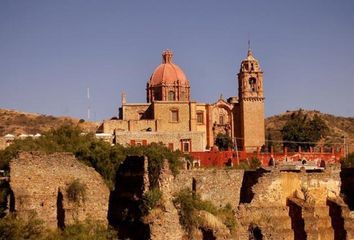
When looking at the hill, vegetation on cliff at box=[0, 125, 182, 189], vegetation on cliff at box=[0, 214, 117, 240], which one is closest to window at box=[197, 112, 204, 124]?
the hill

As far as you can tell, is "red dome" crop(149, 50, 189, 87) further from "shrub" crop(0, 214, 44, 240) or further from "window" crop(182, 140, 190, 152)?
"shrub" crop(0, 214, 44, 240)

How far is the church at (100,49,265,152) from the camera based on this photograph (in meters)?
54.0

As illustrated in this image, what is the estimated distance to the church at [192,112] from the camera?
54031mm

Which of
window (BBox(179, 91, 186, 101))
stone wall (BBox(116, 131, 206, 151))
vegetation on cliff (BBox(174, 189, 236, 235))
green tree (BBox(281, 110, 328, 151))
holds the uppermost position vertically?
window (BBox(179, 91, 186, 101))

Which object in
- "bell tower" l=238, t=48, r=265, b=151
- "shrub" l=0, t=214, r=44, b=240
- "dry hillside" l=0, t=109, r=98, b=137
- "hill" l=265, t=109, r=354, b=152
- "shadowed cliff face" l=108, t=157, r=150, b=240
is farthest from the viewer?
"hill" l=265, t=109, r=354, b=152

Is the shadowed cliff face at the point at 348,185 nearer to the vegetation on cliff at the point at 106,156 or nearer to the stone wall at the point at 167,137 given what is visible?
the vegetation on cliff at the point at 106,156

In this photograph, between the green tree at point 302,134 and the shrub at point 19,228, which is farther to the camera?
the green tree at point 302,134

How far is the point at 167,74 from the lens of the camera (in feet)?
196

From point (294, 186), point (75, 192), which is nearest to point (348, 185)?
point (294, 186)

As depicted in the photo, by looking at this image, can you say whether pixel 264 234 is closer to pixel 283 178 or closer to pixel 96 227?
pixel 283 178

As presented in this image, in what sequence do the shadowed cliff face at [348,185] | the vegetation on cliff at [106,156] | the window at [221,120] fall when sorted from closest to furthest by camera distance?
1. the vegetation on cliff at [106,156]
2. the shadowed cliff face at [348,185]
3. the window at [221,120]

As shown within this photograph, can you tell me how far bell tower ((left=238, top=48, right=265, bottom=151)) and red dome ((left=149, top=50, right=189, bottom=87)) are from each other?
487 centimetres

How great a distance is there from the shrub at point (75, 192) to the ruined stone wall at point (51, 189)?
98mm

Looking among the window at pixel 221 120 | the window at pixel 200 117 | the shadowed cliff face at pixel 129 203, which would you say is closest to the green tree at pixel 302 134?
the window at pixel 221 120
